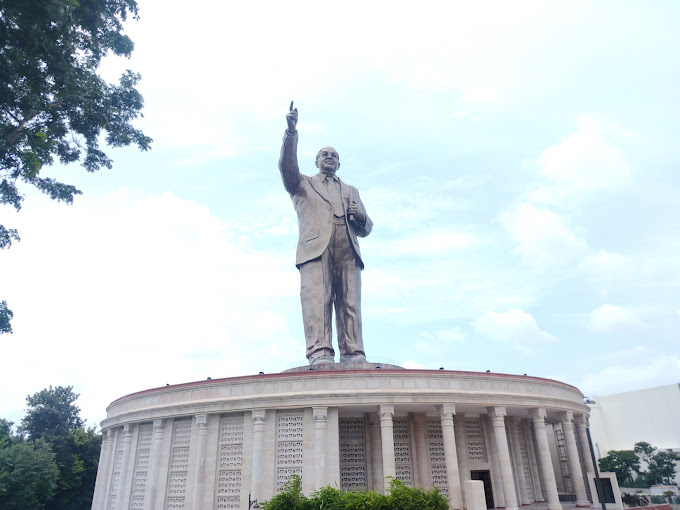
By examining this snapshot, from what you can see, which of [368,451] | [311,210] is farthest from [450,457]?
[311,210]

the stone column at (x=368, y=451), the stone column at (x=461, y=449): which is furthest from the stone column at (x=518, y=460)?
the stone column at (x=368, y=451)

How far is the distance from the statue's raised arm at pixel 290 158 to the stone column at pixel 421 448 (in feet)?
38.4

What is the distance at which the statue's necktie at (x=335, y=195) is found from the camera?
23609 mm

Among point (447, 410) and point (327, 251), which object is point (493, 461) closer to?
point (447, 410)

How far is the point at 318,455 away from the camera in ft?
55.2

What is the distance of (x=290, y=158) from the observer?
72.8ft

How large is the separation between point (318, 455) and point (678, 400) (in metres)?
47.7

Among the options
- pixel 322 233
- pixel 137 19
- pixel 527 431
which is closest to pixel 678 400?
pixel 527 431

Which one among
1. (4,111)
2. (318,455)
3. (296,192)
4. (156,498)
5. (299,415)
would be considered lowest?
(156,498)

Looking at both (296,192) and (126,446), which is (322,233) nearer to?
(296,192)

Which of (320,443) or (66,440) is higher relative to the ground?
(66,440)

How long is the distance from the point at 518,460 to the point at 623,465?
99.3 feet

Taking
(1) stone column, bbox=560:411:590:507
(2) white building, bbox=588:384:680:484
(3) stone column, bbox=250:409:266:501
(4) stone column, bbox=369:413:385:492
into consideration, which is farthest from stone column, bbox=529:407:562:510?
(2) white building, bbox=588:384:680:484

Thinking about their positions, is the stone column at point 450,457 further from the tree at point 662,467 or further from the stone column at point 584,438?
the tree at point 662,467
